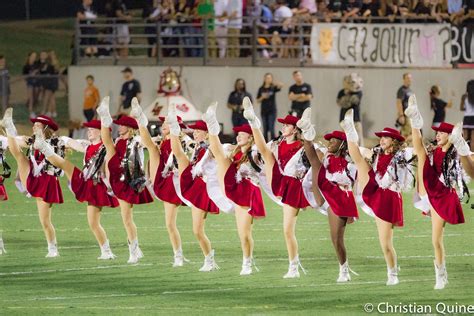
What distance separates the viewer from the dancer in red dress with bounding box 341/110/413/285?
16.3 meters

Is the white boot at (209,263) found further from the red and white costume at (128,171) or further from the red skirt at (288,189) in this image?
the red and white costume at (128,171)

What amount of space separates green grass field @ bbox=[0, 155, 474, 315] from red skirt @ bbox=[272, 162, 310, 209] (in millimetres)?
775

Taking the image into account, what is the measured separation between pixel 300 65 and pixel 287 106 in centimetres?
89

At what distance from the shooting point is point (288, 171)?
17.2 meters

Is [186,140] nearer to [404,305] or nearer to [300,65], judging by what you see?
[404,305]

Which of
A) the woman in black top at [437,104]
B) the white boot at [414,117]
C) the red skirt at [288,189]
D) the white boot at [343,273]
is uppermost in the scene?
the white boot at [414,117]

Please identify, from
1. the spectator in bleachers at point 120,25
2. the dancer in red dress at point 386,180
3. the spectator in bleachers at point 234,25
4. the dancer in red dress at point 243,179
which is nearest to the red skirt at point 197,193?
the dancer in red dress at point 243,179

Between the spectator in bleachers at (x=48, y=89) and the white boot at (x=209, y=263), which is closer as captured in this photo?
the white boot at (x=209, y=263)

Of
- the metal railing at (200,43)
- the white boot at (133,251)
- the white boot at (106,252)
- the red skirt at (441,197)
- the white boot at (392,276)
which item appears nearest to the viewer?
the red skirt at (441,197)

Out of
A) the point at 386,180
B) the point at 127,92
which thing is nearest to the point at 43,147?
the point at 386,180

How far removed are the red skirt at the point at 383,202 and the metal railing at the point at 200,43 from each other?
16209 mm

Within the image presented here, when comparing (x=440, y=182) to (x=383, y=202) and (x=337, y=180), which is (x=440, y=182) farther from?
(x=337, y=180)

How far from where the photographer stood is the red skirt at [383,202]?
16.3 metres

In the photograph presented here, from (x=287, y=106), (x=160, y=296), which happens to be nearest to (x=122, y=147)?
(x=160, y=296)
